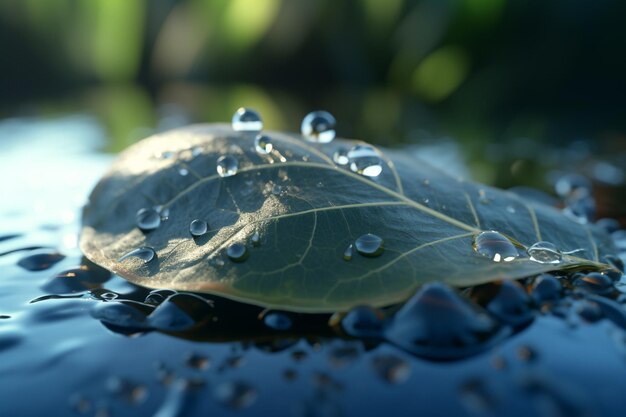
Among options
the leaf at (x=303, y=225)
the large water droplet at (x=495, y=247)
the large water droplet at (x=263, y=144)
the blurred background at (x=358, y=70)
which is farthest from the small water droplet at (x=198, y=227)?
the blurred background at (x=358, y=70)

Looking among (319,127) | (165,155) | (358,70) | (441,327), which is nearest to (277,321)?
(441,327)

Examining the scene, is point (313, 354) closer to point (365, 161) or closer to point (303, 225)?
point (303, 225)

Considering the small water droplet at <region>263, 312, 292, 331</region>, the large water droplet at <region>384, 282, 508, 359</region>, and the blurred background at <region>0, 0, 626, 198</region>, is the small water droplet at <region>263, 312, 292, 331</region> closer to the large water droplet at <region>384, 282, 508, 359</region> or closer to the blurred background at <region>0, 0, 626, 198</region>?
the large water droplet at <region>384, 282, 508, 359</region>

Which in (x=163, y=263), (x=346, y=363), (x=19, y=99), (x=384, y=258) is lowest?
(x=346, y=363)

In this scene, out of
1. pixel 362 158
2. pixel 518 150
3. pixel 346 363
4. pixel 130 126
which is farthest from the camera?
pixel 130 126

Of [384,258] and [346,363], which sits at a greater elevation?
[384,258]

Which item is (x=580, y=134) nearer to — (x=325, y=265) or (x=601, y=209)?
(x=601, y=209)

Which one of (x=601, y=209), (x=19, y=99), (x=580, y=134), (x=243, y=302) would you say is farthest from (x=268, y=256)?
(x=19, y=99)
